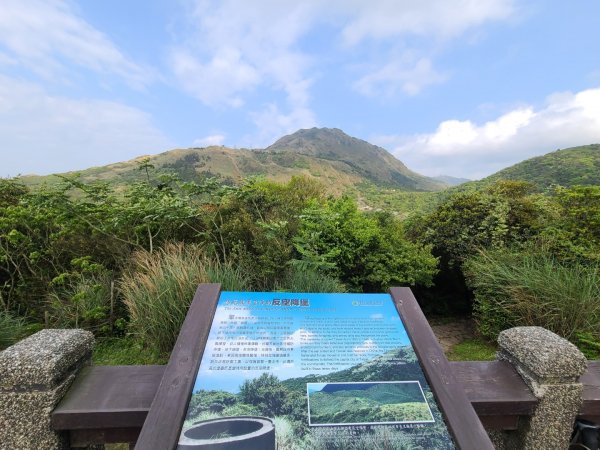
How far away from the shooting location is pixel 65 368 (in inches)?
71.1

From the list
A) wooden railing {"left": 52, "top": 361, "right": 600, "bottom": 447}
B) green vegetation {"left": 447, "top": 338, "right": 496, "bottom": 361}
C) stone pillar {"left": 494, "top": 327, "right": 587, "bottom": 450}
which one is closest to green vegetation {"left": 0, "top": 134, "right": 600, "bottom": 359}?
green vegetation {"left": 447, "top": 338, "right": 496, "bottom": 361}

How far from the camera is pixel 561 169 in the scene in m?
26.4

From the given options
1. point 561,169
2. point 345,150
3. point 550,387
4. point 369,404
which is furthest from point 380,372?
point 345,150

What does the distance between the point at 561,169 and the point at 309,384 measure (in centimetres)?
3294

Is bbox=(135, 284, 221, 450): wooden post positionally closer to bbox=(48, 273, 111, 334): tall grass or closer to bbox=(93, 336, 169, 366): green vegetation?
bbox=(93, 336, 169, 366): green vegetation

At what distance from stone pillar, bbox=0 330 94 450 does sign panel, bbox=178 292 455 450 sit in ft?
2.68

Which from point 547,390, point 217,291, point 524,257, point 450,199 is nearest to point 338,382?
point 217,291

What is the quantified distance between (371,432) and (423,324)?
0.79 m

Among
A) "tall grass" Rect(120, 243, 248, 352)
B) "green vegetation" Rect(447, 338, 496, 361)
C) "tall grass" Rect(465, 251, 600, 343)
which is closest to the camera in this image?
"tall grass" Rect(120, 243, 248, 352)

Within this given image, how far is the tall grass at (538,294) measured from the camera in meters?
3.50

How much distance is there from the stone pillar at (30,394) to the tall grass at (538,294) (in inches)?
167

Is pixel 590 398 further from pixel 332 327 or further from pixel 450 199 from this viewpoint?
pixel 450 199

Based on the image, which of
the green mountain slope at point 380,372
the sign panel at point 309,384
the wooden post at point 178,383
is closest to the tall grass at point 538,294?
the sign panel at point 309,384

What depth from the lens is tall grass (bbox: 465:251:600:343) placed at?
3504 millimetres
